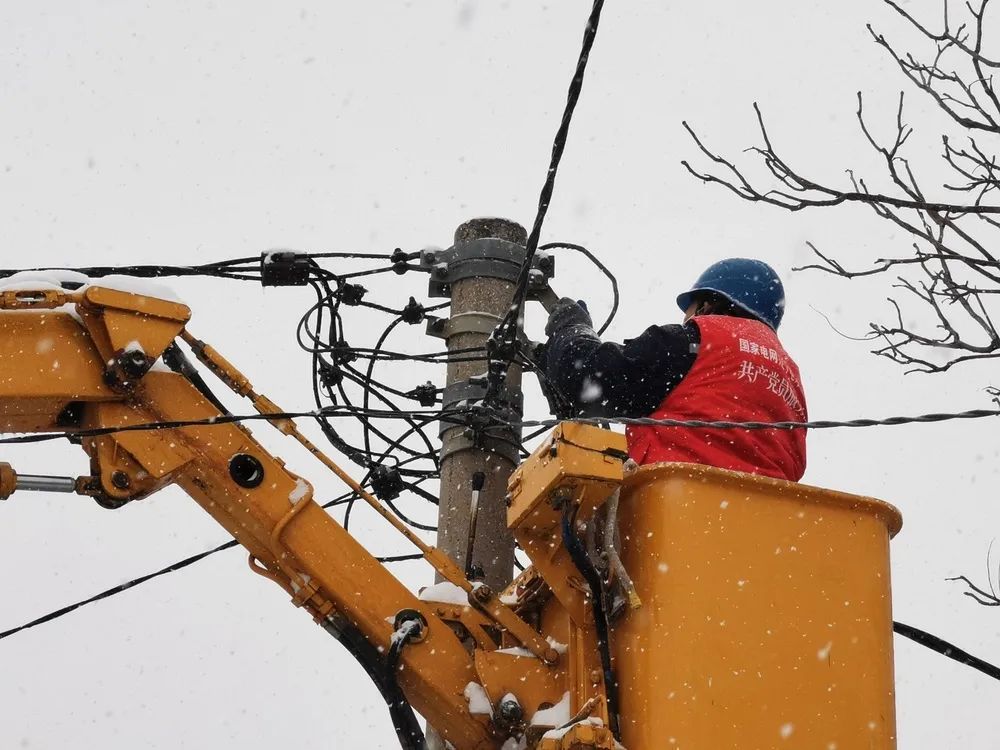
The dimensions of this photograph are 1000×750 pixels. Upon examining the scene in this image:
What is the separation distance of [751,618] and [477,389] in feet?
7.56

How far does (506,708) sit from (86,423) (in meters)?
1.99

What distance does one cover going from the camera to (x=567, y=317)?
18.9 feet

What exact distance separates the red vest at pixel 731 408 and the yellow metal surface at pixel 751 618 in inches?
16.1

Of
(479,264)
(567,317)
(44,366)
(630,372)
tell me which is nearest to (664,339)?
(630,372)

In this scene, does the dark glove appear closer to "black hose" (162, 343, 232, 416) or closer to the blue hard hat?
the blue hard hat

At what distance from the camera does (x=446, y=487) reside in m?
6.23

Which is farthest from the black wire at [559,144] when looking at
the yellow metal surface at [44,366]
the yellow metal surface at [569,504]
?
the yellow metal surface at [44,366]

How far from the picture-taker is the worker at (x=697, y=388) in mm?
5059

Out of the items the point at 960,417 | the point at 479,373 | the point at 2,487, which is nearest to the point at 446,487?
the point at 479,373

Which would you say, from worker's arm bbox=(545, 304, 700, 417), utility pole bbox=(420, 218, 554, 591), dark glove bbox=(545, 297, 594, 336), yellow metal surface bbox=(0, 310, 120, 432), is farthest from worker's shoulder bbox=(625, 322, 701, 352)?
yellow metal surface bbox=(0, 310, 120, 432)

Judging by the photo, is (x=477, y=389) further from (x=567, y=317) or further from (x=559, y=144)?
(x=559, y=144)

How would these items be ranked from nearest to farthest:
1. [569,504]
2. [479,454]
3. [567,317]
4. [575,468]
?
[575,468], [569,504], [567,317], [479,454]

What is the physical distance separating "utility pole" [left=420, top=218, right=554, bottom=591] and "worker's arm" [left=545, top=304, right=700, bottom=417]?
2.82 feet

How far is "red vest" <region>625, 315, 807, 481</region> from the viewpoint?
5035mm
